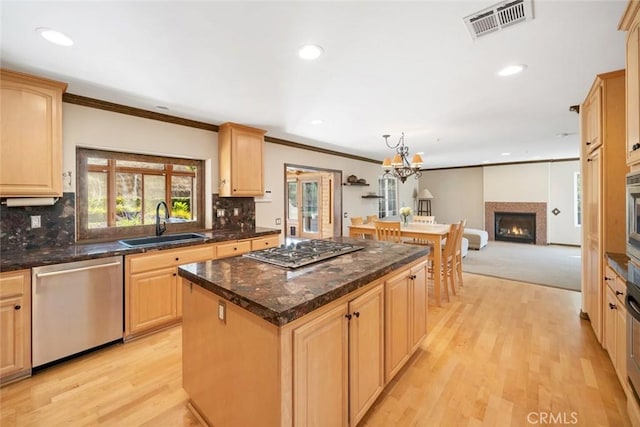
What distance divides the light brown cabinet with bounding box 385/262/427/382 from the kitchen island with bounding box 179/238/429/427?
0.01 meters

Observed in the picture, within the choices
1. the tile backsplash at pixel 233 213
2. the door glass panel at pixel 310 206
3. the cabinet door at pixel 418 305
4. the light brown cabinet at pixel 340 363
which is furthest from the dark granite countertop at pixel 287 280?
the door glass panel at pixel 310 206

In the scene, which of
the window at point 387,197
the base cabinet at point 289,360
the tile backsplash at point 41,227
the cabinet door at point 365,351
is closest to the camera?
the base cabinet at point 289,360

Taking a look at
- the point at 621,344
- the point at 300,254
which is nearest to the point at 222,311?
the point at 300,254

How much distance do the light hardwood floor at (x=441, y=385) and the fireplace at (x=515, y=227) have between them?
20.0 feet

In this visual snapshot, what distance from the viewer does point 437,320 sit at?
3199 millimetres

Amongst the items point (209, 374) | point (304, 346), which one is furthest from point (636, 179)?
point (209, 374)

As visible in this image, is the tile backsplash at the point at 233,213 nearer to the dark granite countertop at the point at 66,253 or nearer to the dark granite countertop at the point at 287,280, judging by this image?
the dark granite countertop at the point at 66,253

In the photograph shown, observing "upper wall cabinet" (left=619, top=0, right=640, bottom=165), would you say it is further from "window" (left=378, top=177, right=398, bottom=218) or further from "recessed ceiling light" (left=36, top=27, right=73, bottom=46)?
"window" (left=378, top=177, right=398, bottom=218)

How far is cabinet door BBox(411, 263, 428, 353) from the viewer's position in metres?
2.30

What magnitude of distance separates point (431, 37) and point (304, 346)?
6.47 ft

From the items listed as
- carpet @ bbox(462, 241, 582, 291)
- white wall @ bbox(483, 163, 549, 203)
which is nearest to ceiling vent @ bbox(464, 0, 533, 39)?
carpet @ bbox(462, 241, 582, 291)

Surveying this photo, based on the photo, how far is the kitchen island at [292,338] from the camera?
4.08 ft

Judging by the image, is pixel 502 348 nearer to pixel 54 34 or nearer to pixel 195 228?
pixel 195 228

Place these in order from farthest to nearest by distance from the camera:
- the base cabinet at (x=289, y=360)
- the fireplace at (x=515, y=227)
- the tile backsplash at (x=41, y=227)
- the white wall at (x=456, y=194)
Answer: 1. the white wall at (x=456, y=194)
2. the fireplace at (x=515, y=227)
3. the tile backsplash at (x=41, y=227)
4. the base cabinet at (x=289, y=360)
